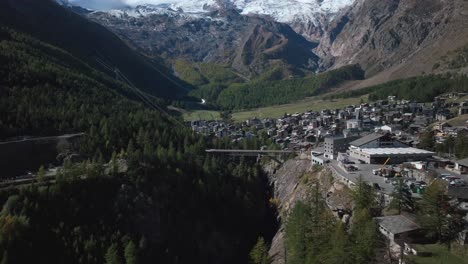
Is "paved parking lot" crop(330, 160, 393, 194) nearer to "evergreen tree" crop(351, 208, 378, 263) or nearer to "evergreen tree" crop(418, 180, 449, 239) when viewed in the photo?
"evergreen tree" crop(418, 180, 449, 239)

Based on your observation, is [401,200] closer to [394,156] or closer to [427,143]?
[394,156]

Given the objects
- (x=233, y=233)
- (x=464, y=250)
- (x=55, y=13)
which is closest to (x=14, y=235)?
(x=233, y=233)

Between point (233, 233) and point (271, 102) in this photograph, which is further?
point (271, 102)

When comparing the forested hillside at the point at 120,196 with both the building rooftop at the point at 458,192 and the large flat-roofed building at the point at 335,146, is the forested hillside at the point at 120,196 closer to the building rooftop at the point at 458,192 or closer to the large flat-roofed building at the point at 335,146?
the large flat-roofed building at the point at 335,146

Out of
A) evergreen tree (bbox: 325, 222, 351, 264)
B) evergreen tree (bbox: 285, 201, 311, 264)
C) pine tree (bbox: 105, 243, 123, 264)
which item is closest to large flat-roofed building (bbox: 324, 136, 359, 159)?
evergreen tree (bbox: 285, 201, 311, 264)

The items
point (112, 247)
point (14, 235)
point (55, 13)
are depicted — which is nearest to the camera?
point (14, 235)

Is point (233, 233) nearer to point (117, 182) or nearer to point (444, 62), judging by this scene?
point (117, 182)
